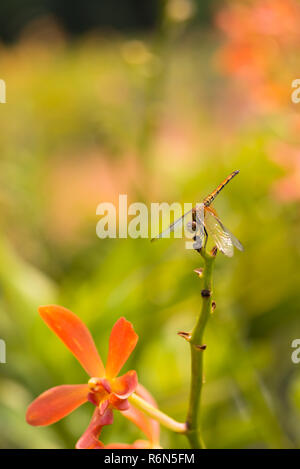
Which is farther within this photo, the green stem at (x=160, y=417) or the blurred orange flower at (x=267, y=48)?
the blurred orange flower at (x=267, y=48)

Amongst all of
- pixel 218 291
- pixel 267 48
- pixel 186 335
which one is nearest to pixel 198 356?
pixel 186 335

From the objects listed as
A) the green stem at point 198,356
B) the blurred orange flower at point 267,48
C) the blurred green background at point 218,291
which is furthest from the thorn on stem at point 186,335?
the blurred orange flower at point 267,48

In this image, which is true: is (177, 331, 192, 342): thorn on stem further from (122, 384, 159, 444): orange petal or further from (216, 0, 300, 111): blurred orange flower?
(216, 0, 300, 111): blurred orange flower

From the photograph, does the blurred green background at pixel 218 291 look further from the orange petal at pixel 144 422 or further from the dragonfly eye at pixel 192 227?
the dragonfly eye at pixel 192 227

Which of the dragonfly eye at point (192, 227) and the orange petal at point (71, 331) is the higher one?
the dragonfly eye at point (192, 227)

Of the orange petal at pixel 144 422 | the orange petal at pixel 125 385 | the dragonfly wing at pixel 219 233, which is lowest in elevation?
the orange petal at pixel 144 422

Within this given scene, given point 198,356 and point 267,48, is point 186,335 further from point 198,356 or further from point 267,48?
point 267,48

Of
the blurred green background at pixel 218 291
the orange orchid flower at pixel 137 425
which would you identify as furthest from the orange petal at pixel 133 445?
the blurred green background at pixel 218 291
